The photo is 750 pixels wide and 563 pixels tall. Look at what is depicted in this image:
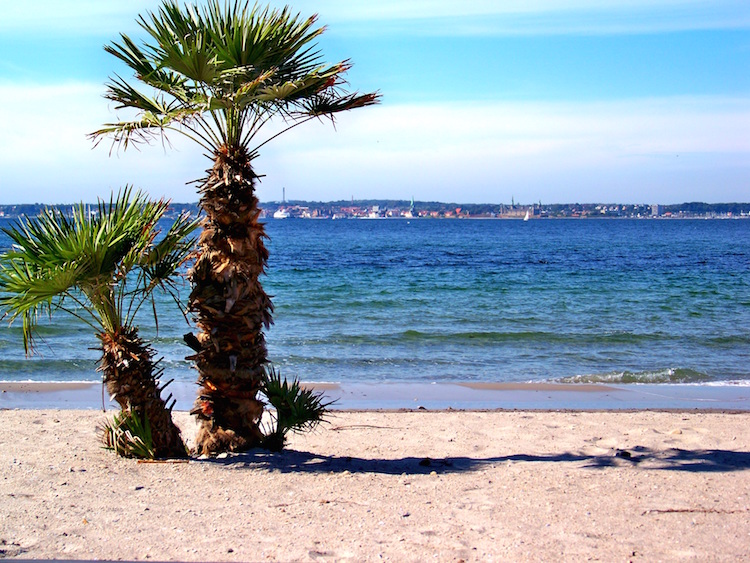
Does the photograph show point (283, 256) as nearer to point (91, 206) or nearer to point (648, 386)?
point (648, 386)

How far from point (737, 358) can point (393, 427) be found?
848 cm

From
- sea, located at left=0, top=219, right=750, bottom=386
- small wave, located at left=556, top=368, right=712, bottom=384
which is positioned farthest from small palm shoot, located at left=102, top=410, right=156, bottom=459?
small wave, located at left=556, top=368, right=712, bottom=384

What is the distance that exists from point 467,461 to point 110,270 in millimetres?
3475

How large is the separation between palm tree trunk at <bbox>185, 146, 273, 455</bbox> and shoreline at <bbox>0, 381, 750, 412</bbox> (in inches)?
134

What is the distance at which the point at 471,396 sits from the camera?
10555 millimetres

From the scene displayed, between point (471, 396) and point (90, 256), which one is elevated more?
point (90, 256)

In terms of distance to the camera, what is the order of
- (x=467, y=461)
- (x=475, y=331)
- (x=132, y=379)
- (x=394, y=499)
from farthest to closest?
(x=475, y=331), (x=467, y=461), (x=132, y=379), (x=394, y=499)

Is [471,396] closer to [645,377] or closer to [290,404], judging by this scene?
[645,377]

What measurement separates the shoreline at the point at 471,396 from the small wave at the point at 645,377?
30 centimetres

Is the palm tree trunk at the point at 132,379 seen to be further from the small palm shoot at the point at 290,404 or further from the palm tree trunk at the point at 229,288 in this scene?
the small palm shoot at the point at 290,404

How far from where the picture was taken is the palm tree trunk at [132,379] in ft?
19.3

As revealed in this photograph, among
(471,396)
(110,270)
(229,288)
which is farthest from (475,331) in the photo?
(110,270)

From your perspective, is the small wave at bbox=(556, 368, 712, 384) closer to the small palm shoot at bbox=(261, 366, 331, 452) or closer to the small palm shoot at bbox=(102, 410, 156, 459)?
the small palm shoot at bbox=(261, 366, 331, 452)

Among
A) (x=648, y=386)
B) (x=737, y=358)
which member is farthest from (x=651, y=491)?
(x=737, y=358)
